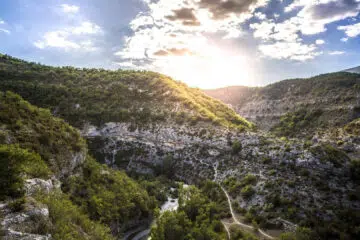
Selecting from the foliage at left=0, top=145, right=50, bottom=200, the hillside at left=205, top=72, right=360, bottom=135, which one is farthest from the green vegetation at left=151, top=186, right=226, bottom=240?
the hillside at left=205, top=72, right=360, bottom=135

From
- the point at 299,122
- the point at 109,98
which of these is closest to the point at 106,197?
the point at 109,98

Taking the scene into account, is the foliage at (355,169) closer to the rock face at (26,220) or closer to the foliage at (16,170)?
the rock face at (26,220)

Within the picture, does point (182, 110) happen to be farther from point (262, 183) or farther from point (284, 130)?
point (284, 130)

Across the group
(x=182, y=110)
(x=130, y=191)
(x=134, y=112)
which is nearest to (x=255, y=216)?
(x=130, y=191)

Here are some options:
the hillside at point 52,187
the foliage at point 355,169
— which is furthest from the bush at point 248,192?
the foliage at point 355,169

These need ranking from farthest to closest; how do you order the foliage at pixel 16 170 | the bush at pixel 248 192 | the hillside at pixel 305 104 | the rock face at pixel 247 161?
the hillside at pixel 305 104, the bush at pixel 248 192, the rock face at pixel 247 161, the foliage at pixel 16 170

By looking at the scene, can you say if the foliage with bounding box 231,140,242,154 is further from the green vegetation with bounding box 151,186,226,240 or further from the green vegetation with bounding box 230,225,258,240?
the green vegetation with bounding box 230,225,258,240

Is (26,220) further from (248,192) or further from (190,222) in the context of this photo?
(248,192)
